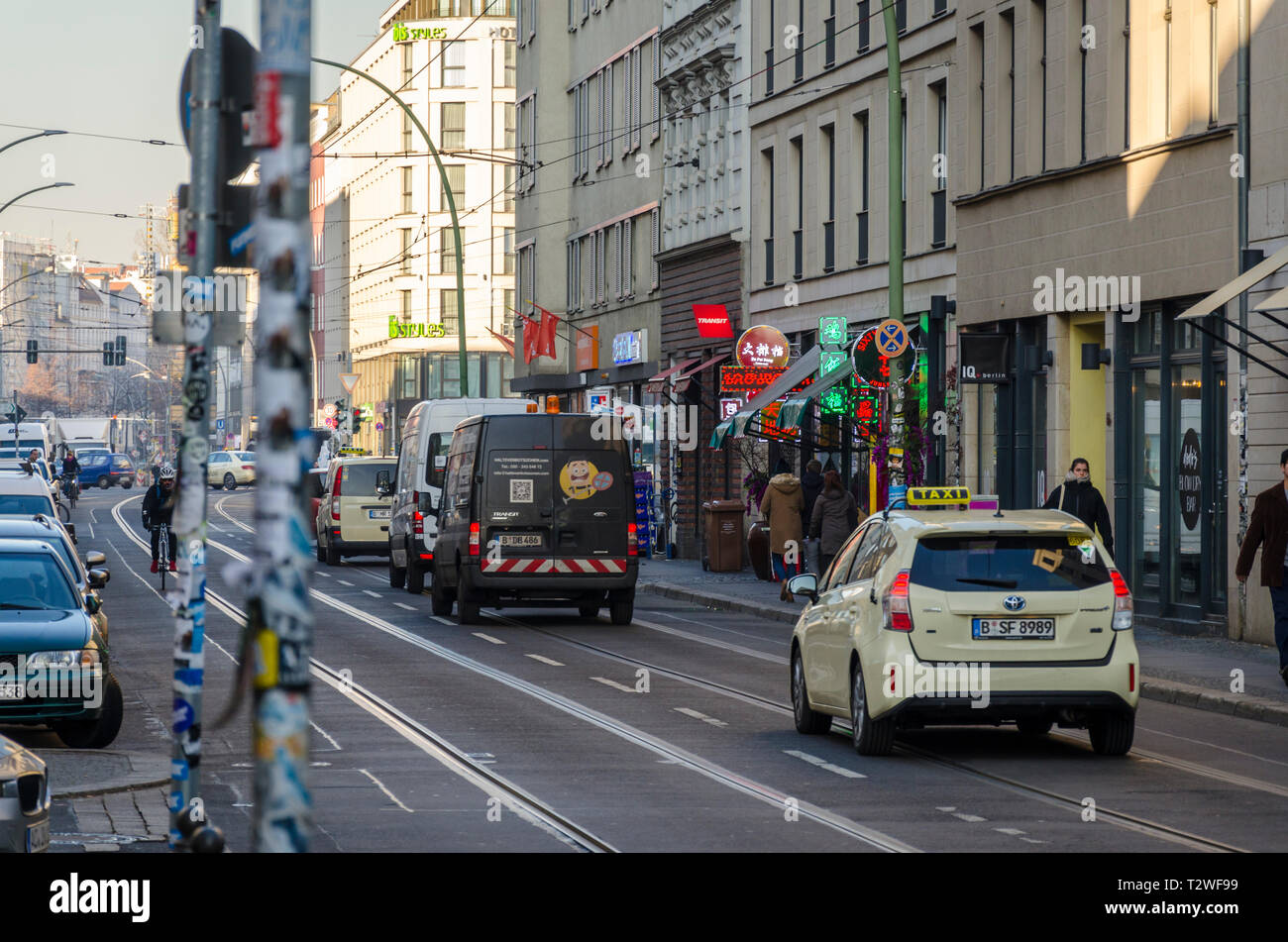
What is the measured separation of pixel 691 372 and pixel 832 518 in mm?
14178

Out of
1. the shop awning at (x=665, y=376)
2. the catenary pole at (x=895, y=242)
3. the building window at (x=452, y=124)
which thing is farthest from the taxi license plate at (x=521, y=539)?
the building window at (x=452, y=124)

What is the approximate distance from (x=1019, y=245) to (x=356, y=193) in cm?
8817

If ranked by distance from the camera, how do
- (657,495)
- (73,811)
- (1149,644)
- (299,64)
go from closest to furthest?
(299,64) → (73,811) → (1149,644) → (657,495)

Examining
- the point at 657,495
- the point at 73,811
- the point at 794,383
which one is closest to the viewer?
the point at 73,811

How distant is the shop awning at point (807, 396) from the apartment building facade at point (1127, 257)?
3.19 meters

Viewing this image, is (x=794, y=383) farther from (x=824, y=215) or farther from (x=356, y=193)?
(x=356, y=193)

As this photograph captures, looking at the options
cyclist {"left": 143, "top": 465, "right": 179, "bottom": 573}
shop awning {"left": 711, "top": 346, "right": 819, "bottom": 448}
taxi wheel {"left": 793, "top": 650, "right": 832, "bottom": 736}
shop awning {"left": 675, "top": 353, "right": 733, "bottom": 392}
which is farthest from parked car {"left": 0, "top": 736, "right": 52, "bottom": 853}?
shop awning {"left": 675, "top": 353, "right": 733, "bottom": 392}

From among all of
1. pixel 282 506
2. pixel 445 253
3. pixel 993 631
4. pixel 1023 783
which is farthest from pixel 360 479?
pixel 445 253

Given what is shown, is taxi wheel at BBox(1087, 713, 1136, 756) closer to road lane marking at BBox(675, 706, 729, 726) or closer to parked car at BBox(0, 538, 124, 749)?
road lane marking at BBox(675, 706, 729, 726)

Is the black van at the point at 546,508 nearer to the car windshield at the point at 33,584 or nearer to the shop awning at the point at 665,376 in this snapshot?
the car windshield at the point at 33,584

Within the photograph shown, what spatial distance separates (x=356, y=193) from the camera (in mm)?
115875

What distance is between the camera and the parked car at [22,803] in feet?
31.2

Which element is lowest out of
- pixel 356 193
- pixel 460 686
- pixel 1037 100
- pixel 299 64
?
pixel 460 686
